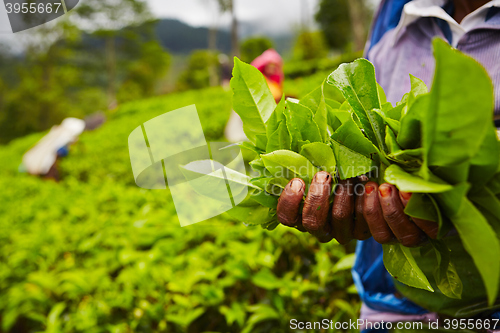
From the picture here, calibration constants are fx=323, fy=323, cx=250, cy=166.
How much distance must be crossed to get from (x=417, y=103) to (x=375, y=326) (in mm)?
963

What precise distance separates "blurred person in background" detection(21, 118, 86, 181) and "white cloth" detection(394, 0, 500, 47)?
6.40 metres

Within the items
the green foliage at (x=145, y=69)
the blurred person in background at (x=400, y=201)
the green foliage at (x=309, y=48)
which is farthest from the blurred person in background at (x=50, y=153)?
the green foliage at (x=145, y=69)

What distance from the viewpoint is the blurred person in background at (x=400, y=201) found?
23.1 inches

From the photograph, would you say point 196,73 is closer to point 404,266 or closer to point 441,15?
point 441,15

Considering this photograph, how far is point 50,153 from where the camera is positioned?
6.06 m

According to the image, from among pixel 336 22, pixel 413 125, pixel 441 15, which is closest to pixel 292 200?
pixel 413 125

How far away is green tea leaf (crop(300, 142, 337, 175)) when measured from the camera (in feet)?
2.04

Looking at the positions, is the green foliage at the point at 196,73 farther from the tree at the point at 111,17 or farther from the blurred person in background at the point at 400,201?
the blurred person in background at the point at 400,201

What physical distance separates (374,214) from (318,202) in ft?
0.33

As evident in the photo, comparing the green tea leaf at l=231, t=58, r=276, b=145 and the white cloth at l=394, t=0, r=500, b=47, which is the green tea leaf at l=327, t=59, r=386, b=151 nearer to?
the green tea leaf at l=231, t=58, r=276, b=145

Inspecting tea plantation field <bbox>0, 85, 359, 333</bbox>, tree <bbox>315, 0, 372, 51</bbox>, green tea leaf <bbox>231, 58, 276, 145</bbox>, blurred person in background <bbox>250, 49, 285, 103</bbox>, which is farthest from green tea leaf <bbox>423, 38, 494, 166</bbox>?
tree <bbox>315, 0, 372, 51</bbox>

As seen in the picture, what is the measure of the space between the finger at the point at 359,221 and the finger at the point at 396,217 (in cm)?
→ 6

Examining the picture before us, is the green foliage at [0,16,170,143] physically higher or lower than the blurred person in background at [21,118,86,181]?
lower

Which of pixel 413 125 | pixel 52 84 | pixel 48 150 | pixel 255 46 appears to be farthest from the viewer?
pixel 255 46
